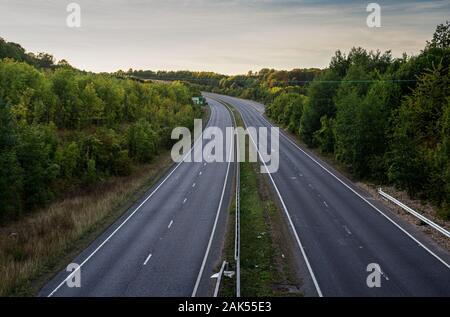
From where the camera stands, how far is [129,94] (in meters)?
79.4


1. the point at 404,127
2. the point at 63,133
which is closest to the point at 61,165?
the point at 63,133

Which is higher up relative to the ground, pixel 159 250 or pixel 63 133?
pixel 63 133

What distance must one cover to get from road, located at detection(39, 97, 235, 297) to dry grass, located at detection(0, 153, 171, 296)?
3.16 ft

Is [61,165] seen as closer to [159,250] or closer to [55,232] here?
[55,232]

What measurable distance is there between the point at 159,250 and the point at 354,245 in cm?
1034

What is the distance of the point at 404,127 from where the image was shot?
35906 millimetres

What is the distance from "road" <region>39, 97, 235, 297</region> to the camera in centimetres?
1803

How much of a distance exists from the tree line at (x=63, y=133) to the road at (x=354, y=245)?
18.6 metres

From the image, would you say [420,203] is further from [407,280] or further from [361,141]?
[407,280]

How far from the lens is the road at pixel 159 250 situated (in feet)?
59.2

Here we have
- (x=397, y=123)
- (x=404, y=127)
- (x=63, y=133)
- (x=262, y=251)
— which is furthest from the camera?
(x=63, y=133)

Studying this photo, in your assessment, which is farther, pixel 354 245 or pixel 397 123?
pixel 397 123

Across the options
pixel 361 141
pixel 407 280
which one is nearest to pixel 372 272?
pixel 407 280

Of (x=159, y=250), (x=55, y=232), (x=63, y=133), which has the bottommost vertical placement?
(x=159, y=250)
